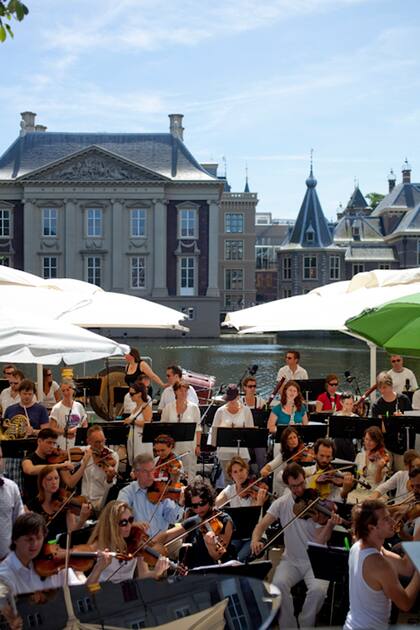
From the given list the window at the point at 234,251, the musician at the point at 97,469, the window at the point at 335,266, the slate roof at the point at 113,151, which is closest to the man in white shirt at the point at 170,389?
the musician at the point at 97,469

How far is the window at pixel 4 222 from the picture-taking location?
203ft

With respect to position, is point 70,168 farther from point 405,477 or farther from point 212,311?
point 405,477

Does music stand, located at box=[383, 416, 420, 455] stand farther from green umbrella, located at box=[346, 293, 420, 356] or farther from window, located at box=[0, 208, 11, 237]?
window, located at box=[0, 208, 11, 237]

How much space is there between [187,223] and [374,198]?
152 feet

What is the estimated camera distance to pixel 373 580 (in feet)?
14.2

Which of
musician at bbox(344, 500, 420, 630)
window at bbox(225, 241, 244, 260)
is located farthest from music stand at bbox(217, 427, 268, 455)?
window at bbox(225, 241, 244, 260)

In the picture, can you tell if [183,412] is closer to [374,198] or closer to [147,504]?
[147,504]

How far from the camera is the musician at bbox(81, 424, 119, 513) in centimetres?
804

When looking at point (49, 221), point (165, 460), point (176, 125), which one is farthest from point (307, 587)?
point (176, 125)

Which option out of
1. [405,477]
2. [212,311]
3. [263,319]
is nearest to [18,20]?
[405,477]

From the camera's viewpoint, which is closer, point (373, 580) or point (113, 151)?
point (373, 580)

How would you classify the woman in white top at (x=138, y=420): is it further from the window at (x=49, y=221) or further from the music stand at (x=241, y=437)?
the window at (x=49, y=221)

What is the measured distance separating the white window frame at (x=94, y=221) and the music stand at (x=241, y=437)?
178 feet

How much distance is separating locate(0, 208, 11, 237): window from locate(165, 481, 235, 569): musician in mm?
58083
